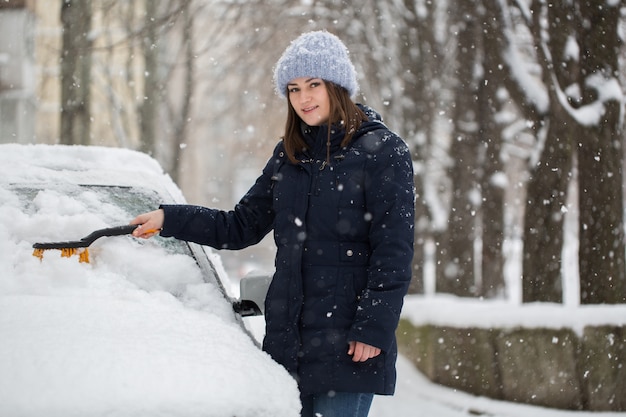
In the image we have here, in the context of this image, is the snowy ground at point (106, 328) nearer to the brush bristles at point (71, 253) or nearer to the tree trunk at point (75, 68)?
the brush bristles at point (71, 253)

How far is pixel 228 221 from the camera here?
11.1 feet

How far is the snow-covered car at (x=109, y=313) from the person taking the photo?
2.36 m

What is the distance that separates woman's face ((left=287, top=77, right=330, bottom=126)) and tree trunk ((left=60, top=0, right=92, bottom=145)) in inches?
356

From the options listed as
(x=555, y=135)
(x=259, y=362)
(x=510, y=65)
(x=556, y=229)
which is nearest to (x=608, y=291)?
(x=556, y=229)

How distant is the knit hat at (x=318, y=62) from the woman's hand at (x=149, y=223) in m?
0.67

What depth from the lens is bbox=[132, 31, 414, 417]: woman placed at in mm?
2891

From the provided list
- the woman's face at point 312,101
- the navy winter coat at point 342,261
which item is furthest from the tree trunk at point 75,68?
the navy winter coat at point 342,261

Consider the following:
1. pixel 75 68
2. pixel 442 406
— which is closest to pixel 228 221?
pixel 442 406

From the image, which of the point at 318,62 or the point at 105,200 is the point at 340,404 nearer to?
the point at 318,62

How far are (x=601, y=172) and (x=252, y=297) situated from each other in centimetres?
521

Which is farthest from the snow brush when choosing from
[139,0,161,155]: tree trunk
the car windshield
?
[139,0,161,155]: tree trunk

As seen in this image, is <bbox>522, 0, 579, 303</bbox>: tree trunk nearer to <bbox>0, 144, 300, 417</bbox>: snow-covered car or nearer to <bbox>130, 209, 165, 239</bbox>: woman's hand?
<bbox>0, 144, 300, 417</bbox>: snow-covered car

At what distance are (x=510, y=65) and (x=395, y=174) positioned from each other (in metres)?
6.36

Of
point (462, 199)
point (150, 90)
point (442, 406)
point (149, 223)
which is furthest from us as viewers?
point (150, 90)
